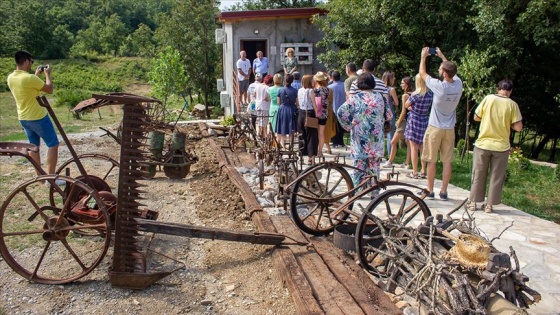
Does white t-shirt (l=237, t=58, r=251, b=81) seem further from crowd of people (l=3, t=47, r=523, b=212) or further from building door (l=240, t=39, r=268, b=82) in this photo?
crowd of people (l=3, t=47, r=523, b=212)

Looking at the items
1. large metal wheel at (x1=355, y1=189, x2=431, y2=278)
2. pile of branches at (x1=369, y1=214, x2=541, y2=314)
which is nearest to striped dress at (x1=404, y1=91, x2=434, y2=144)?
large metal wheel at (x1=355, y1=189, x2=431, y2=278)

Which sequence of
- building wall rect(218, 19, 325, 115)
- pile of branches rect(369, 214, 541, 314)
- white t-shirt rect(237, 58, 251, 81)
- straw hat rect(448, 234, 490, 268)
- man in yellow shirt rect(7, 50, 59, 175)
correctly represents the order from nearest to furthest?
pile of branches rect(369, 214, 541, 314) → straw hat rect(448, 234, 490, 268) → man in yellow shirt rect(7, 50, 59, 175) → white t-shirt rect(237, 58, 251, 81) → building wall rect(218, 19, 325, 115)

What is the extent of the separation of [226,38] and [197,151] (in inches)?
241

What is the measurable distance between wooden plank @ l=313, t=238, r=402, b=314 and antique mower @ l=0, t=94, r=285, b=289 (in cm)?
53

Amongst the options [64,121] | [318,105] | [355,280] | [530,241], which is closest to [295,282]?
[355,280]

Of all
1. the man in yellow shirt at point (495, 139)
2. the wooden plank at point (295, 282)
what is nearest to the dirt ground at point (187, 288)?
the wooden plank at point (295, 282)

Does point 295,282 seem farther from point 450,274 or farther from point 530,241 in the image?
point 530,241

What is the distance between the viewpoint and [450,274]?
3.35 m

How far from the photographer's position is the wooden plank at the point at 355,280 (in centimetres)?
375

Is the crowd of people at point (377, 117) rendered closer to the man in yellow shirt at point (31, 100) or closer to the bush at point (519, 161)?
the man in yellow shirt at point (31, 100)

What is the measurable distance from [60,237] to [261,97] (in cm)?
628

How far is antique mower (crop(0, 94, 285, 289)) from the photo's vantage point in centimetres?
404

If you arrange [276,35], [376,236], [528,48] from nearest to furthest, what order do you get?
[376,236] → [528,48] → [276,35]

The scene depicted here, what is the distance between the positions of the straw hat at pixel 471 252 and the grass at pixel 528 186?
363 cm
